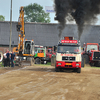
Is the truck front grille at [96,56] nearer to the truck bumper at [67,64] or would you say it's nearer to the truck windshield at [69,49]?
the truck windshield at [69,49]

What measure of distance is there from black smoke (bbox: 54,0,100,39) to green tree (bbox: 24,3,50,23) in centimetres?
5935

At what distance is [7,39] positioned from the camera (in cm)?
4541

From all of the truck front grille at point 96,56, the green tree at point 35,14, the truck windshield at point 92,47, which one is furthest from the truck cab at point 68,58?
the green tree at point 35,14

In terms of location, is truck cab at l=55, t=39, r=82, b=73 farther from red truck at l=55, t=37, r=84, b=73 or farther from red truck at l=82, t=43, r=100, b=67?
red truck at l=82, t=43, r=100, b=67

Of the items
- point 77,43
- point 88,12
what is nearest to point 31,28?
point 88,12

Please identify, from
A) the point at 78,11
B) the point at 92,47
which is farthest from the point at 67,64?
the point at 92,47

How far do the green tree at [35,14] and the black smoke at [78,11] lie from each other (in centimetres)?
5935

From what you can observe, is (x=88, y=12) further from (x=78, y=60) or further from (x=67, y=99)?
(x=67, y=99)

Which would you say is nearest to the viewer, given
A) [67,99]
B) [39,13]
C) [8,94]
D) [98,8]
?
[67,99]

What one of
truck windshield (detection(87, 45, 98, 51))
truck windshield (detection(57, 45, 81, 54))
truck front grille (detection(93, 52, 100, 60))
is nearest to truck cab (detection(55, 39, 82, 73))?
truck windshield (detection(57, 45, 81, 54))

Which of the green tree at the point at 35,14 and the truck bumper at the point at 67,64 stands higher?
the green tree at the point at 35,14

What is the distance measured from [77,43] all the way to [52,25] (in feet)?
95.4

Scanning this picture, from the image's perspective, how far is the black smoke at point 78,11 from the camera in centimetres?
2553

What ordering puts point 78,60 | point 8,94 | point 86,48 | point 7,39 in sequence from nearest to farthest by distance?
point 8,94, point 78,60, point 86,48, point 7,39
